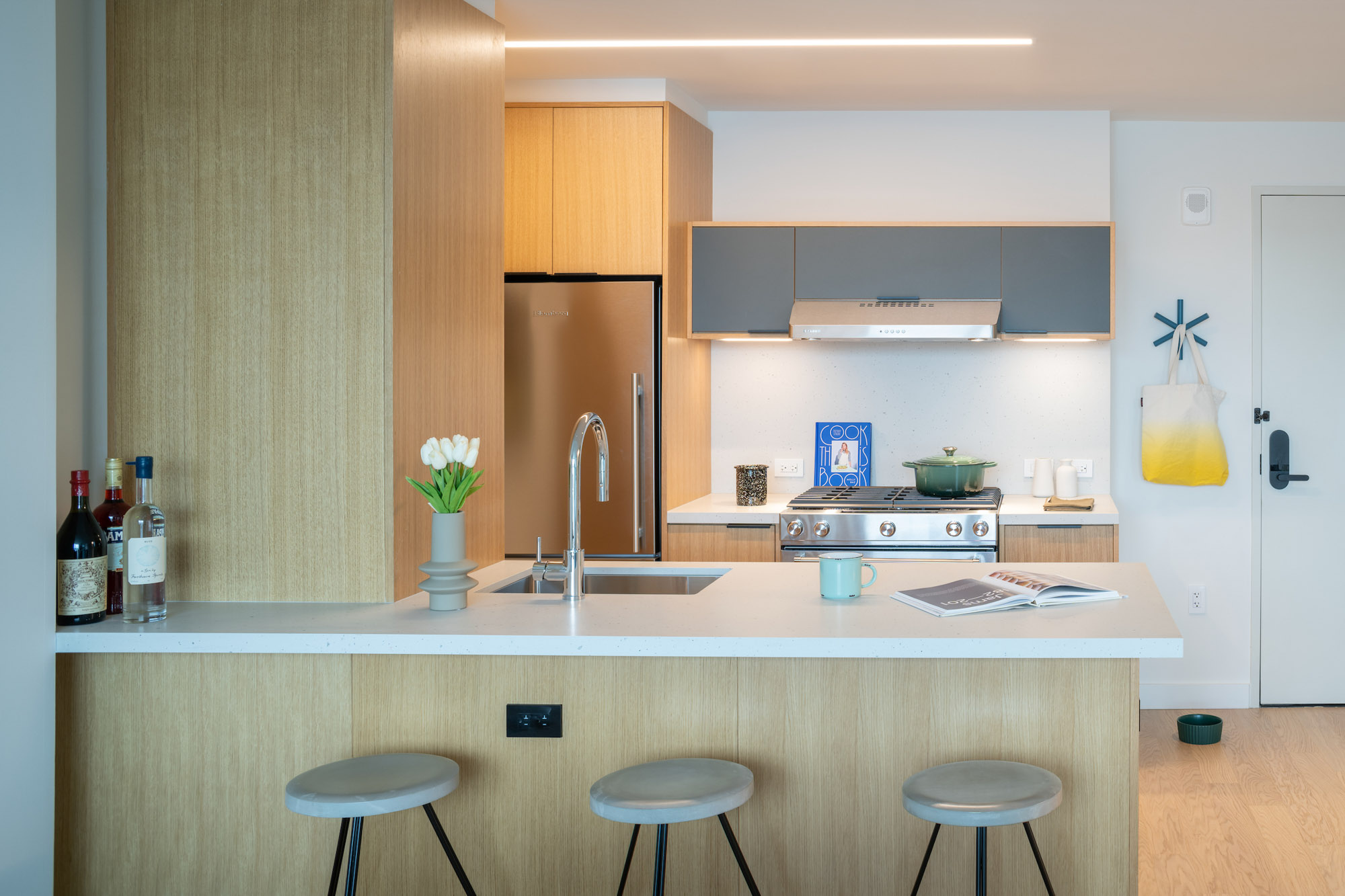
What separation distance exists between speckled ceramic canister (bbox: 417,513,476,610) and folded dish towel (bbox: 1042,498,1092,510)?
2.51 metres

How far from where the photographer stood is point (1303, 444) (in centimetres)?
445

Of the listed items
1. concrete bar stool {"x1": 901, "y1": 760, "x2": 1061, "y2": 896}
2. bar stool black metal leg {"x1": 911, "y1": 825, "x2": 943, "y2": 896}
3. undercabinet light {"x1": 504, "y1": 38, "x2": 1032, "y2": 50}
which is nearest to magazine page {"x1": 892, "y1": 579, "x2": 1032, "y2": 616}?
concrete bar stool {"x1": 901, "y1": 760, "x2": 1061, "y2": 896}

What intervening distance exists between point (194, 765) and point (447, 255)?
127 centimetres

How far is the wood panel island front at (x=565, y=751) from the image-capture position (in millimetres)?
2043

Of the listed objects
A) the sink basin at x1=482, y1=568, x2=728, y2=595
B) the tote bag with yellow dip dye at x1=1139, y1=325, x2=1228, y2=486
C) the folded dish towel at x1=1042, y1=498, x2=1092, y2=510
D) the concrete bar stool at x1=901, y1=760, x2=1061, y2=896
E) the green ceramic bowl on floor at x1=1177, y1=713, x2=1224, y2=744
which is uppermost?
the tote bag with yellow dip dye at x1=1139, y1=325, x2=1228, y2=486

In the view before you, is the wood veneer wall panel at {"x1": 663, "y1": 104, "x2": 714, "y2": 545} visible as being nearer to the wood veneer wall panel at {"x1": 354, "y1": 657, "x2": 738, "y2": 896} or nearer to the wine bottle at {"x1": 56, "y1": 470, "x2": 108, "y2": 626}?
the wood veneer wall panel at {"x1": 354, "y1": 657, "x2": 738, "y2": 896}

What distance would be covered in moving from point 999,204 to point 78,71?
336 centimetres

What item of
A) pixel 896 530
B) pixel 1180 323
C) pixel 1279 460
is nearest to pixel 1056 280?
pixel 1180 323

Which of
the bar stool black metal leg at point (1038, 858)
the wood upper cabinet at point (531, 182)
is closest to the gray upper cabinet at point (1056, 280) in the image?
the wood upper cabinet at point (531, 182)

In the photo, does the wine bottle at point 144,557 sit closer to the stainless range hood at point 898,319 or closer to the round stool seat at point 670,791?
the round stool seat at point 670,791

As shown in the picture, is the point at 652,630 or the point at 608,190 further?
the point at 608,190

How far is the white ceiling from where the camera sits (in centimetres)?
313

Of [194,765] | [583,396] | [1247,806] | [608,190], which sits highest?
[608,190]

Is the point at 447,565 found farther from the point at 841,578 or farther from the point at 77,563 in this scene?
the point at 841,578
